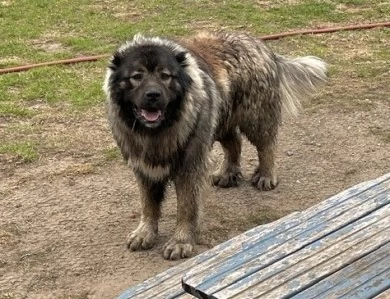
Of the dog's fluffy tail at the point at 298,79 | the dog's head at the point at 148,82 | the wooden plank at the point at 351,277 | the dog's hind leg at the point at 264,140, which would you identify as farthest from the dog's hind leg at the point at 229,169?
the wooden plank at the point at 351,277

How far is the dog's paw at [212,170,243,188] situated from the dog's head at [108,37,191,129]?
1.36 m

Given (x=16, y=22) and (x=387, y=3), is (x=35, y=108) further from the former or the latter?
(x=387, y=3)

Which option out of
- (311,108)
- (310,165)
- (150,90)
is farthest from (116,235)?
(311,108)

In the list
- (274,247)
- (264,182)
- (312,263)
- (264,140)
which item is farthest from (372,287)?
(264,182)

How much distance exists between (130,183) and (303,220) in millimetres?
2872

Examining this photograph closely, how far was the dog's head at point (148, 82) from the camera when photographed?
4434mm

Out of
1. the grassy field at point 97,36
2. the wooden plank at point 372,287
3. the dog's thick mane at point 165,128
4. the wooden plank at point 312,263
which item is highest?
the wooden plank at point 372,287

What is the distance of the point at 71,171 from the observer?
609 cm

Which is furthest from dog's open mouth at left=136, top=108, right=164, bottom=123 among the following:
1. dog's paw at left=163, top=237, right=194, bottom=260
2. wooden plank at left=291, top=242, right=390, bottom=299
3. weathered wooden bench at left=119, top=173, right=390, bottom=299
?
wooden plank at left=291, top=242, right=390, bottom=299

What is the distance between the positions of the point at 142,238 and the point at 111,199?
31.4 inches

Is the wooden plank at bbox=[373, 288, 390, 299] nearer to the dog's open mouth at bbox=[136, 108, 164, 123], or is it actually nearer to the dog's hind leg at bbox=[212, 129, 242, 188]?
the dog's open mouth at bbox=[136, 108, 164, 123]

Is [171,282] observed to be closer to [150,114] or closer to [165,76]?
[150,114]

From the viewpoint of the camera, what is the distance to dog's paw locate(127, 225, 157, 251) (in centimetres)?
496

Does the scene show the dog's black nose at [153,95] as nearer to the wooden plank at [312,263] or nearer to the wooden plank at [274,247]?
the wooden plank at [274,247]
